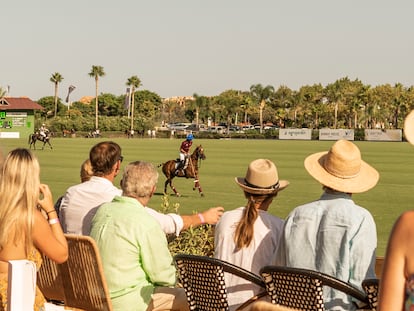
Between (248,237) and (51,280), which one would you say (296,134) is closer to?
(51,280)

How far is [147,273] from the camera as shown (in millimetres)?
5129

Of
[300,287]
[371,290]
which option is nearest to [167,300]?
[300,287]

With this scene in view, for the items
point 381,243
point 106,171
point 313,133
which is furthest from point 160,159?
point 313,133

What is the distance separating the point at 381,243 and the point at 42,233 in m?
9.61

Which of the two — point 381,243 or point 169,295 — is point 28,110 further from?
point 169,295

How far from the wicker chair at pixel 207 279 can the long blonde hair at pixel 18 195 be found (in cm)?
86

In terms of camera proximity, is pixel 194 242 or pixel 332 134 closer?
pixel 194 242

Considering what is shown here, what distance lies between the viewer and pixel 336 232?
15.0ft

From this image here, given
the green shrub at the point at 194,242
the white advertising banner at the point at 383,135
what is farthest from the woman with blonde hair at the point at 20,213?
the white advertising banner at the point at 383,135

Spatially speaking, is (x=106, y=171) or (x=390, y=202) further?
(x=390, y=202)

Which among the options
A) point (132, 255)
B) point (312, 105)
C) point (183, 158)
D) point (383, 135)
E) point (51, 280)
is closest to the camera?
point (132, 255)

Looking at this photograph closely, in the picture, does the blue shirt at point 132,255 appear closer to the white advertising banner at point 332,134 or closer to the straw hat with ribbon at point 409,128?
the straw hat with ribbon at point 409,128

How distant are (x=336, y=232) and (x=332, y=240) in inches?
2.0

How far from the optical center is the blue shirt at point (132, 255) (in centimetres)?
505
